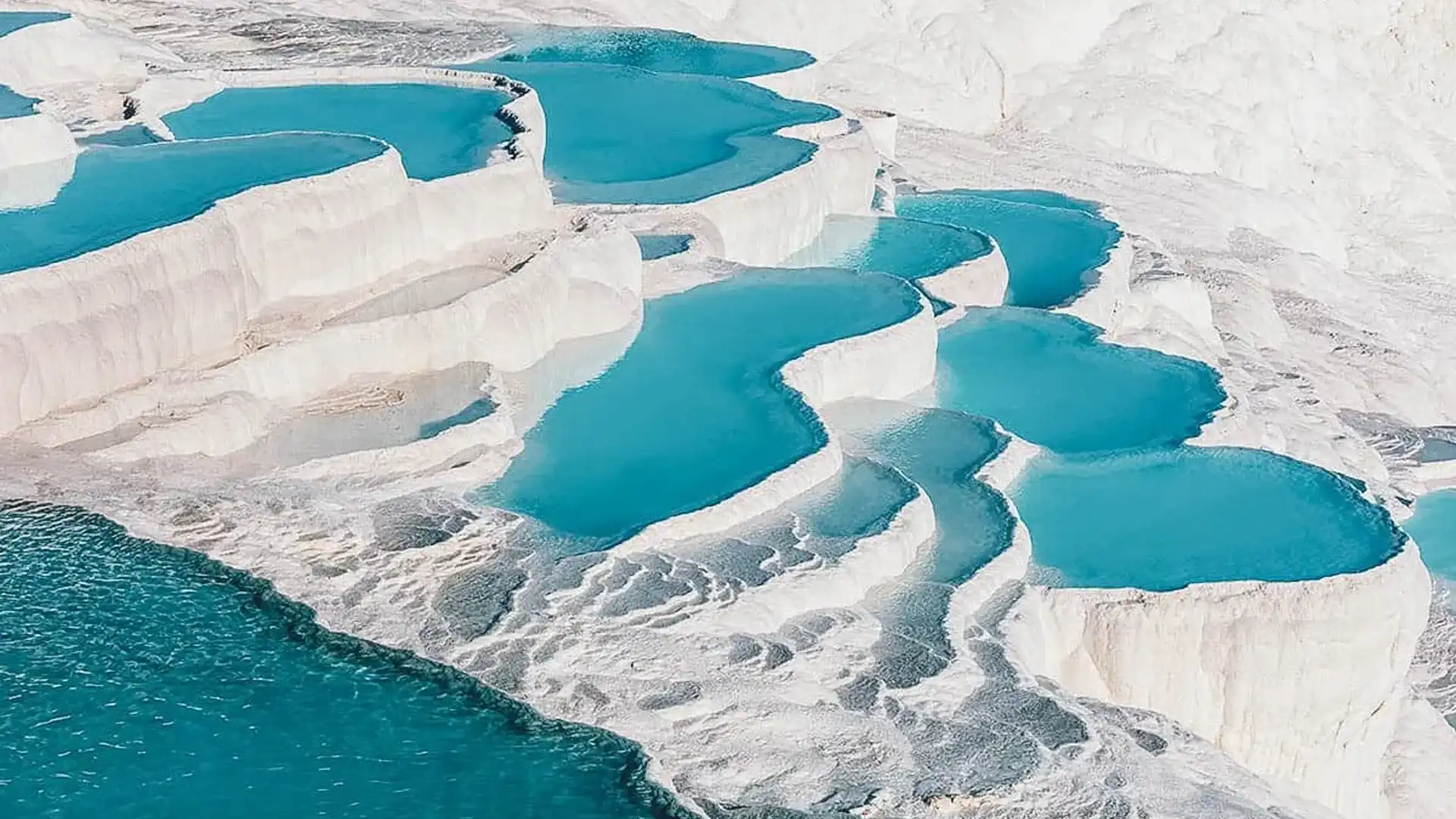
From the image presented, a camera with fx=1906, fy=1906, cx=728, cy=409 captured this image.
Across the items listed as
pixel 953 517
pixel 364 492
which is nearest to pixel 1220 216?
pixel 953 517

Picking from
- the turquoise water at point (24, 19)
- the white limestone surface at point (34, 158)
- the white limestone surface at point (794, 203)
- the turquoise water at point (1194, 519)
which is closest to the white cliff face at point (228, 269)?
the white limestone surface at point (34, 158)

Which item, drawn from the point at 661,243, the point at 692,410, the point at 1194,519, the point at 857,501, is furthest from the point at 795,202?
the point at 857,501

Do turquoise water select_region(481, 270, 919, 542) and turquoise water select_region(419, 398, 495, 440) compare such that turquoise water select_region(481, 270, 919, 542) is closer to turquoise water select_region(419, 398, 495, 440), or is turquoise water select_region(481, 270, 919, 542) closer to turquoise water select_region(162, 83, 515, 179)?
turquoise water select_region(419, 398, 495, 440)

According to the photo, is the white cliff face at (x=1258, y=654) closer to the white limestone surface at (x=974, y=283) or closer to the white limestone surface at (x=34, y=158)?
the white limestone surface at (x=974, y=283)

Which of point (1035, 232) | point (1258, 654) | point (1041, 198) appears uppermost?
point (1258, 654)

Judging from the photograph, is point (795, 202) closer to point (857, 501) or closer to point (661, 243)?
point (661, 243)

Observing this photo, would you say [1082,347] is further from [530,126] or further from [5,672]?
[5,672]

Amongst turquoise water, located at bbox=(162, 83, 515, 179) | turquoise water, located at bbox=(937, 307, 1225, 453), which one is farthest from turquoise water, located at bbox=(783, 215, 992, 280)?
turquoise water, located at bbox=(162, 83, 515, 179)
